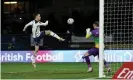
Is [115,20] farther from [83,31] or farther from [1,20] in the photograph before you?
[1,20]

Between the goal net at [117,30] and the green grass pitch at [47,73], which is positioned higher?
the goal net at [117,30]

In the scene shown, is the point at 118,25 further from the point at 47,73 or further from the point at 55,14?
the point at 55,14

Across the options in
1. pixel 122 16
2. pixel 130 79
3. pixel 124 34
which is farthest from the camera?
pixel 124 34

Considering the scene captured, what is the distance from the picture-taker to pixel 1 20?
25969 mm

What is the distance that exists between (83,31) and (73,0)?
1831 millimetres

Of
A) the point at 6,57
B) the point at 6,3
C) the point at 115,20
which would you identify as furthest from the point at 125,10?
the point at 6,3

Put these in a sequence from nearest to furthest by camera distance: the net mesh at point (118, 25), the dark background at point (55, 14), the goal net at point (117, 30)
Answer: the net mesh at point (118, 25) < the goal net at point (117, 30) < the dark background at point (55, 14)

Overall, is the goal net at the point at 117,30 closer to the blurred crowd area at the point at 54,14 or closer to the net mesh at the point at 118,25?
the net mesh at the point at 118,25

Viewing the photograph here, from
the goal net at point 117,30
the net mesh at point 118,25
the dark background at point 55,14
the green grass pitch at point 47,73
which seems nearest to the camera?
the green grass pitch at point 47,73

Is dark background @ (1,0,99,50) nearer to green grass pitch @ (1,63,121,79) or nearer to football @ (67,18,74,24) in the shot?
football @ (67,18,74,24)

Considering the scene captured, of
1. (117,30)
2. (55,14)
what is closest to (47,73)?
(117,30)

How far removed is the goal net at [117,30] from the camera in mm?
16830

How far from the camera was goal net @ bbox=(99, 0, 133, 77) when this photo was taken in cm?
1683

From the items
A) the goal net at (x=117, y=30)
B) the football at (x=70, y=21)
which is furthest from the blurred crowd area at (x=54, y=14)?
the goal net at (x=117, y=30)
